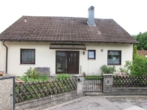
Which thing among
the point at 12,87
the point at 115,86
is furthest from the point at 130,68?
the point at 12,87

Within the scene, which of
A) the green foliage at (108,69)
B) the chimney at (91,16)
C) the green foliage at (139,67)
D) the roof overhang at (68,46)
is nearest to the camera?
the green foliage at (139,67)

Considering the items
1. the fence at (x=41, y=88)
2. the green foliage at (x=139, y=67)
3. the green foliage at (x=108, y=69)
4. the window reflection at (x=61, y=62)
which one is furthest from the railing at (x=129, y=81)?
the window reflection at (x=61, y=62)

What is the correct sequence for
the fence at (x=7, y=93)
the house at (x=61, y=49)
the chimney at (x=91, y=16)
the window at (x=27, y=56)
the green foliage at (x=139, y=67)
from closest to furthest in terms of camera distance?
the fence at (x=7, y=93) → the green foliage at (x=139, y=67) → the house at (x=61, y=49) → the window at (x=27, y=56) → the chimney at (x=91, y=16)

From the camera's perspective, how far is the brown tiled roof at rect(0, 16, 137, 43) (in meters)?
15.4

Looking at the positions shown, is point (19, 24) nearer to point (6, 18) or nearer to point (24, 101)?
point (6, 18)

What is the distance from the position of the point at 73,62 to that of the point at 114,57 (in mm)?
4233

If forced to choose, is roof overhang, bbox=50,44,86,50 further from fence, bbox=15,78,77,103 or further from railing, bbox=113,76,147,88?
fence, bbox=15,78,77,103

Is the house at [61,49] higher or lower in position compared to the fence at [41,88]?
higher

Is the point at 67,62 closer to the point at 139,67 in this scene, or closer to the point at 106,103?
the point at 139,67

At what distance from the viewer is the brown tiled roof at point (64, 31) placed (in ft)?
50.6

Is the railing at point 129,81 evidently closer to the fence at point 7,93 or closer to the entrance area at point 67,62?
the fence at point 7,93

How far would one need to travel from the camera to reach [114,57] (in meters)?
16.5

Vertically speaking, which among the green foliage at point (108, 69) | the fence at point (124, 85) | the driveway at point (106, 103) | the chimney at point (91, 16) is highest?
the chimney at point (91, 16)

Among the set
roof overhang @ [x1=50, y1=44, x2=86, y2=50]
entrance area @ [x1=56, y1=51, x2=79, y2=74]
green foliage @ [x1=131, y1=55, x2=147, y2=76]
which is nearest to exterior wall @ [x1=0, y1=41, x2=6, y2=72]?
roof overhang @ [x1=50, y1=44, x2=86, y2=50]
